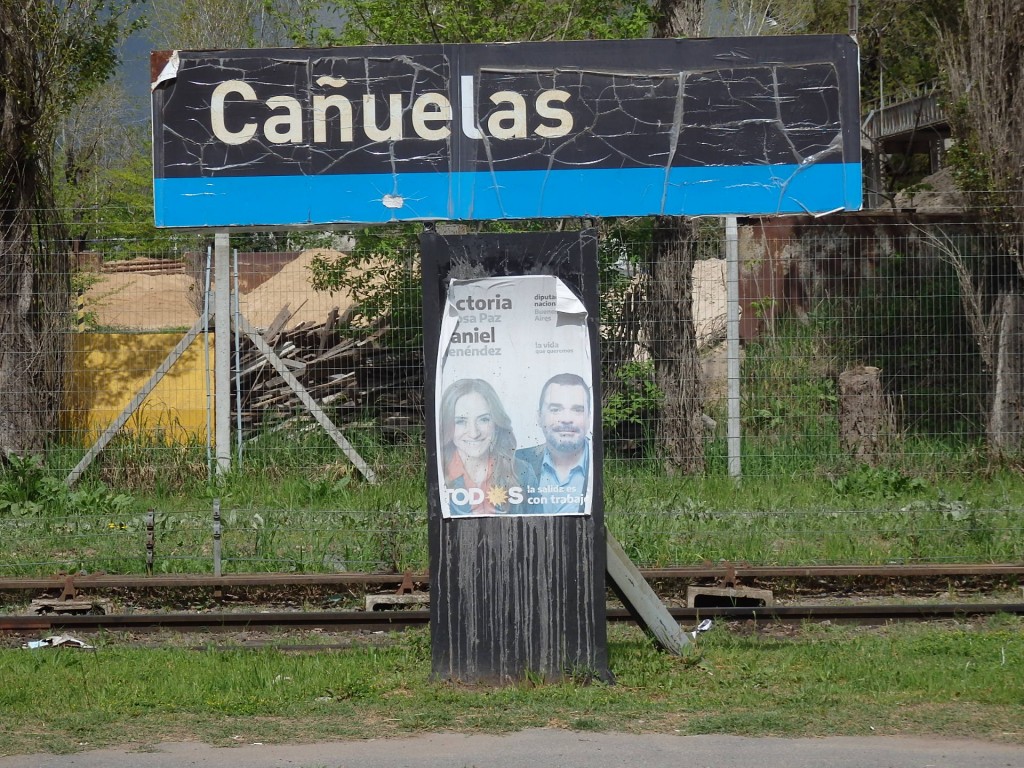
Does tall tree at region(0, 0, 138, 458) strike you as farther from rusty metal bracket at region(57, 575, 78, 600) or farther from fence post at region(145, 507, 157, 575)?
rusty metal bracket at region(57, 575, 78, 600)

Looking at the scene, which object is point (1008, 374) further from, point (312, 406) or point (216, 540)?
point (216, 540)

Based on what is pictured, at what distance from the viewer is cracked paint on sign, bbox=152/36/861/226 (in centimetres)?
1150

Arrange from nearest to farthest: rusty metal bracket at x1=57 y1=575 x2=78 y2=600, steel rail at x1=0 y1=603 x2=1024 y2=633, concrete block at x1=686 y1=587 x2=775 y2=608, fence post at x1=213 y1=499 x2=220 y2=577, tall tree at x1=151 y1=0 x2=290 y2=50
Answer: steel rail at x1=0 y1=603 x2=1024 y2=633, concrete block at x1=686 y1=587 x2=775 y2=608, rusty metal bracket at x1=57 y1=575 x2=78 y2=600, fence post at x1=213 y1=499 x2=220 y2=577, tall tree at x1=151 y1=0 x2=290 y2=50

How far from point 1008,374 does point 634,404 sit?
395cm

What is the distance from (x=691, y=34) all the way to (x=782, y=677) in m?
9.05

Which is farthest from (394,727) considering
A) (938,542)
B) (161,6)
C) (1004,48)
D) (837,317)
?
(161,6)

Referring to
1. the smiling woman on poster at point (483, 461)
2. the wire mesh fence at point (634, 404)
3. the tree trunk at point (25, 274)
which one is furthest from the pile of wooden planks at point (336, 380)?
the smiling woman on poster at point (483, 461)

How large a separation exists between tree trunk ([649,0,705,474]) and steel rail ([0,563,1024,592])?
8.19 feet

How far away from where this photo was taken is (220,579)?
28.3 ft

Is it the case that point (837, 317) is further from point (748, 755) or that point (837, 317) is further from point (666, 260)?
point (748, 755)

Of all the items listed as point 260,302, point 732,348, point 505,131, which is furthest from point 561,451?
point 260,302

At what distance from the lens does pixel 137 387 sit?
→ 1238 centimetres

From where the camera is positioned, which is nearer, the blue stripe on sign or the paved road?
the paved road

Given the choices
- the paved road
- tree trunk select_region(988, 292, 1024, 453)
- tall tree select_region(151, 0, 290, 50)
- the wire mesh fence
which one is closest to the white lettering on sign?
the wire mesh fence
